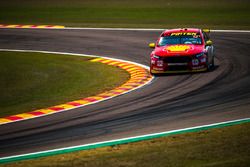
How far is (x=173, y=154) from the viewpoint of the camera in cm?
1162

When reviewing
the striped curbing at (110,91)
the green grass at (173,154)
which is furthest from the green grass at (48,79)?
the green grass at (173,154)

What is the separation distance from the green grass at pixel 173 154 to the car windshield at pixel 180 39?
946 centimetres

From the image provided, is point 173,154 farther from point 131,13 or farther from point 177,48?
point 131,13

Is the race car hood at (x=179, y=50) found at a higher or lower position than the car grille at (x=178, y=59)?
higher

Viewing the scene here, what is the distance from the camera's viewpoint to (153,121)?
1486 centimetres

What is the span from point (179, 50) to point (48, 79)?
4.63 metres

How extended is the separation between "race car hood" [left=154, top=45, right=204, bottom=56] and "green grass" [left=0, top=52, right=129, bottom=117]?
151cm

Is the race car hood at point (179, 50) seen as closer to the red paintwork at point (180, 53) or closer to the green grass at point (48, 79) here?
the red paintwork at point (180, 53)

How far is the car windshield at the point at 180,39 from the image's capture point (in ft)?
73.7

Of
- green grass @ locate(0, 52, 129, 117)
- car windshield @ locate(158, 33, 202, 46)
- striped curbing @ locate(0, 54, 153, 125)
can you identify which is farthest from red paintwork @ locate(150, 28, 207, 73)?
green grass @ locate(0, 52, 129, 117)

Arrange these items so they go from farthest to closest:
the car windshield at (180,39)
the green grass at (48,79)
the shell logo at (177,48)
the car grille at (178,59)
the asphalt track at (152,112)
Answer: the car windshield at (180,39) < the shell logo at (177,48) < the car grille at (178,59) < the green grass at (48,79) < the asphalt track at (152,112)

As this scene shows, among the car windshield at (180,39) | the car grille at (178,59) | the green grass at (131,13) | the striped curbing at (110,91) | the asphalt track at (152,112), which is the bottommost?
the green grass at (131,13)

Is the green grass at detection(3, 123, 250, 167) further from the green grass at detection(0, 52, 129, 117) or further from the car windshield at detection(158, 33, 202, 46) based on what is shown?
the car windshield at detection(158, 33, 202, 46)

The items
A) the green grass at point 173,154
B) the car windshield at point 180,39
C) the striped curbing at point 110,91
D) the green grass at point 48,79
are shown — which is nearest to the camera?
the green grass at point 173,154
